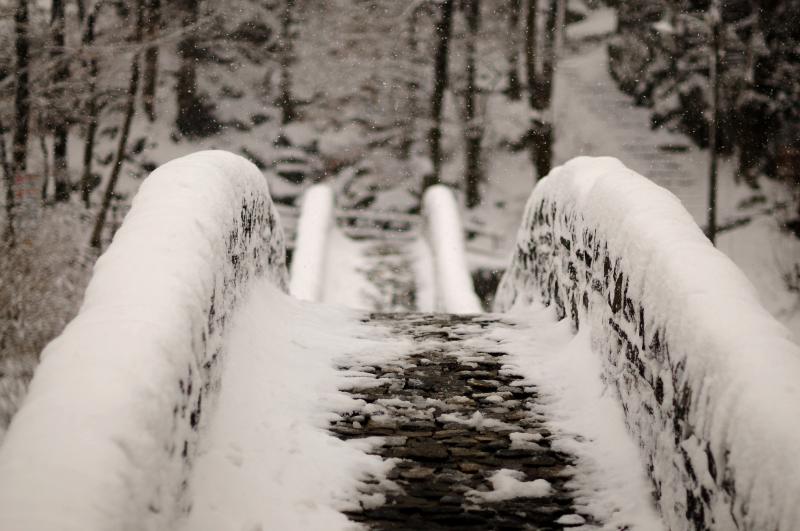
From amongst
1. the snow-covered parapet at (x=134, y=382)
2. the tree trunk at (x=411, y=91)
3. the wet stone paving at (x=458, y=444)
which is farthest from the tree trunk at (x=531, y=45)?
the snow-covered parapet at (x=134, y=382)

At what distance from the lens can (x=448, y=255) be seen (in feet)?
39.1

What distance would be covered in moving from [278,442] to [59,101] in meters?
12.3

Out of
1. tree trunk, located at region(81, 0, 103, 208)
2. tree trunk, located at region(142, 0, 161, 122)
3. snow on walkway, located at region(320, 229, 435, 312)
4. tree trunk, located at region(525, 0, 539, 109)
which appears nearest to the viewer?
snow on walkway, located at region(320, 229, 435, 312)

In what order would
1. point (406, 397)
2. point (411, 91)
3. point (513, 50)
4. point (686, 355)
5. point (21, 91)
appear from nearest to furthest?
point (686, 355), point (406, 397), point (21, 91), point (513, 50), point (411, 91)

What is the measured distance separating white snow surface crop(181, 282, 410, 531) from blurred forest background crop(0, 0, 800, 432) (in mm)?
13006

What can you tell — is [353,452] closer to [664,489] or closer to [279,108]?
[664,489]

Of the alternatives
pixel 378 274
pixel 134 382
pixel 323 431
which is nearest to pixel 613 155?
pixel 378 274

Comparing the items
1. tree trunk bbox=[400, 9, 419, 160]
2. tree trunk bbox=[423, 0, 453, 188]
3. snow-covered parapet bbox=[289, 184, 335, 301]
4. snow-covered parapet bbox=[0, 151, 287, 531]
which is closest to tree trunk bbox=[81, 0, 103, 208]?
snow-covered parapet bbox=[289, 184, 335, 301]

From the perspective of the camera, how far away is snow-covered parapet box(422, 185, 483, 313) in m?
10.2

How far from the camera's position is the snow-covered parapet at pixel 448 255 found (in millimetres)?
10219

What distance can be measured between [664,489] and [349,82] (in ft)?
71.6

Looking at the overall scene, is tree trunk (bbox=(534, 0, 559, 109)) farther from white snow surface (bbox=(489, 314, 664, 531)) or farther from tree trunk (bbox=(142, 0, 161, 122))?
white snow surface (bbox=(489, 314, 664, 531))

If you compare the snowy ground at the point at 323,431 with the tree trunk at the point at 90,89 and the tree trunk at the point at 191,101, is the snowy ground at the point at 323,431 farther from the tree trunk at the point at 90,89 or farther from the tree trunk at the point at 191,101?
the tree trunk at the point at 191,101

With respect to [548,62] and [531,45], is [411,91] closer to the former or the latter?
[531,45]
